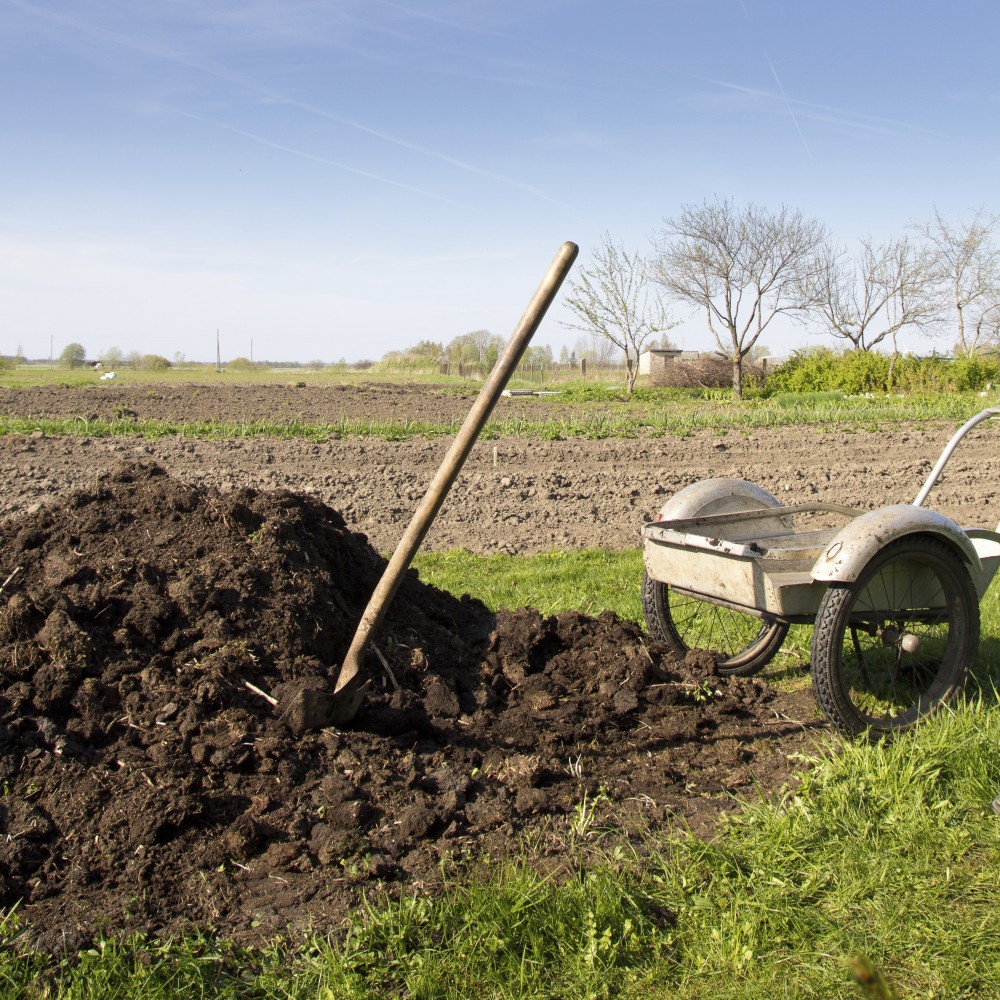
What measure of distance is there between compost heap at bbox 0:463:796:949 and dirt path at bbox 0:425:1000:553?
12.6 ft

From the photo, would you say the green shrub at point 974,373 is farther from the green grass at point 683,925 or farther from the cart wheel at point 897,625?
the green grass at point 683,925

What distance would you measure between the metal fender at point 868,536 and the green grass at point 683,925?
0.76m

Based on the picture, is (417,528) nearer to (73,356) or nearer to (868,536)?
(868,536)

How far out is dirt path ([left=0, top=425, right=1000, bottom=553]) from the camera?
29.7ft

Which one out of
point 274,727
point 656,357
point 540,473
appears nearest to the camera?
point 274,727

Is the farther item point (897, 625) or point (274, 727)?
point (897, 625)

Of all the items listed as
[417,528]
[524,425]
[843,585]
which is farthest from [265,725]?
[524,425]

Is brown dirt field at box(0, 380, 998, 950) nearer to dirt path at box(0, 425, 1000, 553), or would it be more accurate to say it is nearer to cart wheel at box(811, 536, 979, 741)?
cart wheel at box(811, 536, 979, 741)

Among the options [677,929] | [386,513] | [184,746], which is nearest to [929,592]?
[677,929]

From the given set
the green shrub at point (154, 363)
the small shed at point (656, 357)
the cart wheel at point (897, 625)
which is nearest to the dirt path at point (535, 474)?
the cart wheel at point (897, 625)

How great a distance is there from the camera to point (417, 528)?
3201mm

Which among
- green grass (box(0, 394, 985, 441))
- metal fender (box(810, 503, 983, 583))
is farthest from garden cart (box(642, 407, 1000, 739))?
green grass (box(0, 394, 985, 441))

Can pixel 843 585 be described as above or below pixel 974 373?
below

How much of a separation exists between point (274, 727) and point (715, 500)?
101 inches
